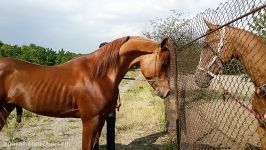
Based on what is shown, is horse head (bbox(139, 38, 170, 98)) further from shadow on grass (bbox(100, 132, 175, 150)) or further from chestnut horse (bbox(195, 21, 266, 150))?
shadow on grass (bbox(100, 132, 175, 150))

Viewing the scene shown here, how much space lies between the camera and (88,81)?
425 centimetres

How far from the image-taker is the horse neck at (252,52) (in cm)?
355

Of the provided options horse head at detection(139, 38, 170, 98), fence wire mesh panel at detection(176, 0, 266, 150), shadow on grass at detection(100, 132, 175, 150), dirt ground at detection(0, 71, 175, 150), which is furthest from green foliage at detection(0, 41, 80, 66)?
horse head at detection(139, 38, 170, 98)

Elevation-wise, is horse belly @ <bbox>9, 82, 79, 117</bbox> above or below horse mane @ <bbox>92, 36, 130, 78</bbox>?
below

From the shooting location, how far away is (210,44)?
4180mm

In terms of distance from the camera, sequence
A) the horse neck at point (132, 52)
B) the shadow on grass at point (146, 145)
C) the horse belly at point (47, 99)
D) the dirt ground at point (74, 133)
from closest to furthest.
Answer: the horse neck at point (132, 52)
the horse belly at point (47, 99)
the shadow on grass at point (146, 145)
the dirt ground at point (74, 133)

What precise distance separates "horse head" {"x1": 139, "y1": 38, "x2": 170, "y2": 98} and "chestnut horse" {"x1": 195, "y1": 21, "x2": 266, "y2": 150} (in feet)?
1.55

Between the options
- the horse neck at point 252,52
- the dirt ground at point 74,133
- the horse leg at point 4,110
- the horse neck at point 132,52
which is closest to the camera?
the horse neck at point 252,52

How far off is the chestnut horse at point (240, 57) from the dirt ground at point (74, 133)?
2.10 meters

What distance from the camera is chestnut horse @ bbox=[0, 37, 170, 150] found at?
417 centimetres

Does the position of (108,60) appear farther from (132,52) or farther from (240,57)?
(240,57)

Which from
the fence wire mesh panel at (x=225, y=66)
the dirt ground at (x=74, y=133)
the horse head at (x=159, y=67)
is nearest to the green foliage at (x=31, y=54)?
the dirt ground at (x=74, y=133)

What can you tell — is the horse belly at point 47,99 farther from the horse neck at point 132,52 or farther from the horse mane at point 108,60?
the horse neck at point 132,52

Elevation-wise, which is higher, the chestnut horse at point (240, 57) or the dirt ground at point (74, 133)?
the chestnut horse at point (240, 57)
